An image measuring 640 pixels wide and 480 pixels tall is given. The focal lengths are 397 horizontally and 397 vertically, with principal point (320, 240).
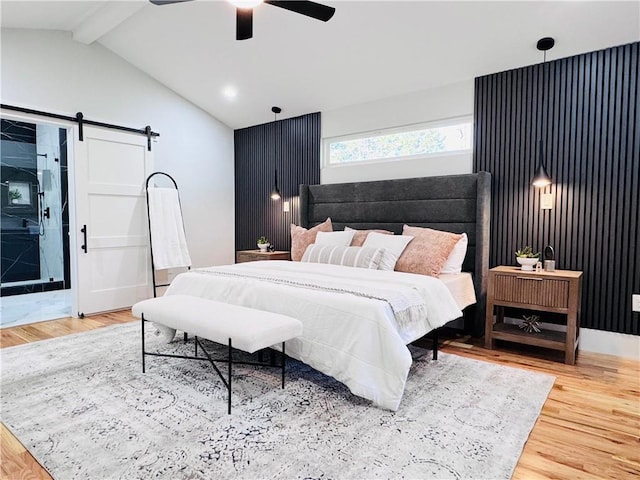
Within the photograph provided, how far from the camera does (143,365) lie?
9.62 ft

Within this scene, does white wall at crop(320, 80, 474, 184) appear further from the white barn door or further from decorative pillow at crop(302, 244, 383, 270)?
the white barn door

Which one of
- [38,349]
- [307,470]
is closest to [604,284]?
[307,470]

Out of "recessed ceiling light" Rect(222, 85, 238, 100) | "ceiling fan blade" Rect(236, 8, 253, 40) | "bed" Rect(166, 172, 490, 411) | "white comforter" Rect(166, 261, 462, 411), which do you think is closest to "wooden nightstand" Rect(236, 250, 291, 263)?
"bed" Rect(166, 172, 490, 411)

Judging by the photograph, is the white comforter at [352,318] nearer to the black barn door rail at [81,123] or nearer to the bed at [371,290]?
the bed at [371,290]

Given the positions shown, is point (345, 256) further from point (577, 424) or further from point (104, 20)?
point (104, 20)

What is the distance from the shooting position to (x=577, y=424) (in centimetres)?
225

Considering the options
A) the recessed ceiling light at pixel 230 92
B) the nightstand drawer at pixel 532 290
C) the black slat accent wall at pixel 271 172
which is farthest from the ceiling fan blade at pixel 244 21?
the nightstand drawer at pixel 532 290

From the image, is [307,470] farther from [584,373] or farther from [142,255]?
[142,255]

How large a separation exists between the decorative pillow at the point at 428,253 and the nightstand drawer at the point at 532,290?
0.49 metres

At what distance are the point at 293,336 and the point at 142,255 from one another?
140 inches

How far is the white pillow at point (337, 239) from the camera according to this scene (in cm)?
423

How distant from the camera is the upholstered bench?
2.31 meters

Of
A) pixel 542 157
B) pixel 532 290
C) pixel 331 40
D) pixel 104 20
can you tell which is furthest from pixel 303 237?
pixel 104 20

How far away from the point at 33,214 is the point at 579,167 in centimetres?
749
